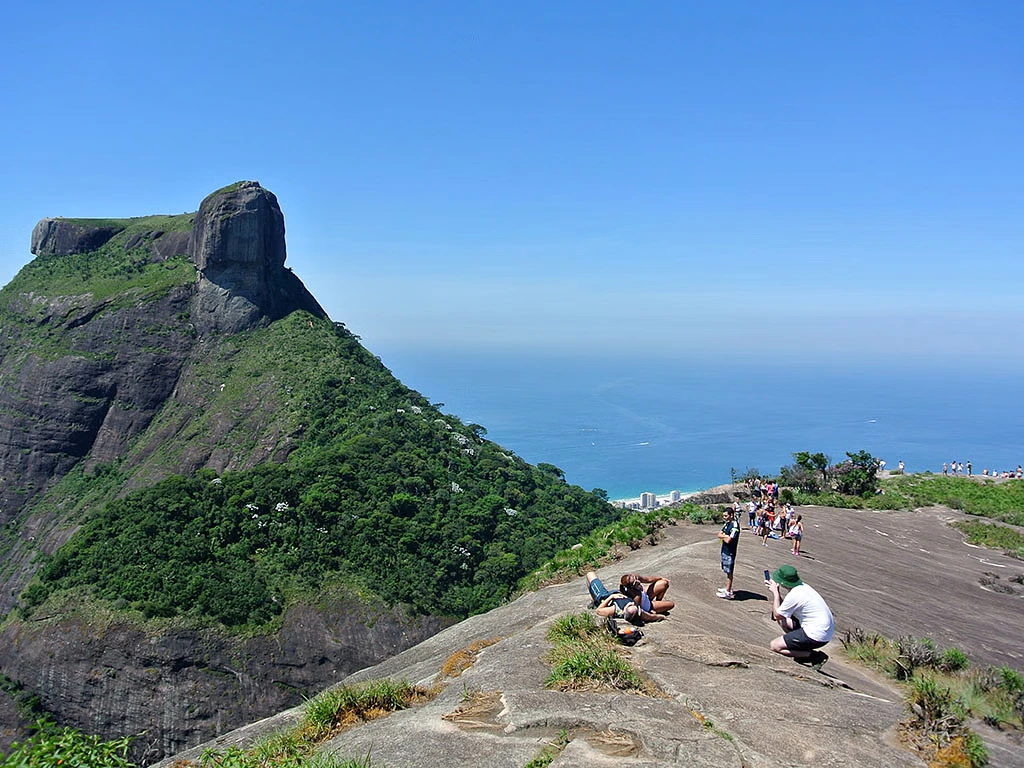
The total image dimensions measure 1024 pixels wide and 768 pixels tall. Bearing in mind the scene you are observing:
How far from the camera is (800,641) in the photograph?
714 centimetres

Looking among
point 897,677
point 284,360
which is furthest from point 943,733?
point 284,360

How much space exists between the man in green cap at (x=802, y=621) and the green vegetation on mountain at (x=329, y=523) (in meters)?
26.7

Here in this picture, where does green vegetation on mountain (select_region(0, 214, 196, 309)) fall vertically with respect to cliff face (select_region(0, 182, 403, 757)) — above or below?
above

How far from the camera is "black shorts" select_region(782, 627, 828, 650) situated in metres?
7.04

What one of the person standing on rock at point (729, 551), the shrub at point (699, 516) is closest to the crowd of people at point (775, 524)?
the shrub at point (699, 516)

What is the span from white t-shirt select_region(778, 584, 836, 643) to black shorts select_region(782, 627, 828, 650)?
0.16 ft

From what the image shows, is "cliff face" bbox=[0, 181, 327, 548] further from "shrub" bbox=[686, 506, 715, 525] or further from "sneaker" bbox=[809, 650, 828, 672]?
"sneaker" bbox=[809, 650, 828, 672]

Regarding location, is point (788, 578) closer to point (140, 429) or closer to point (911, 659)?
point (911, 659)

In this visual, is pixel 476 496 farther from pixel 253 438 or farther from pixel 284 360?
pixel 284 360

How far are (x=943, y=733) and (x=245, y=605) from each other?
2945cm

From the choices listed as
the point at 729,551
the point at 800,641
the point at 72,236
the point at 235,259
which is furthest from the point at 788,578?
the point at 72,236

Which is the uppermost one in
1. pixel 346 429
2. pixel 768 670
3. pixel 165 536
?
pixel 768 670

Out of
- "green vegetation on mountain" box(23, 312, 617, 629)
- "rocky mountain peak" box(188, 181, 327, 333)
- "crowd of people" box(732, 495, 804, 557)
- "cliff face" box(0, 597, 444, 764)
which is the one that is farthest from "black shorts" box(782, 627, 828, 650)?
"rocky mountain peak" box(188, 181, 327, 333)

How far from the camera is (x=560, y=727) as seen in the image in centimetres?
541
